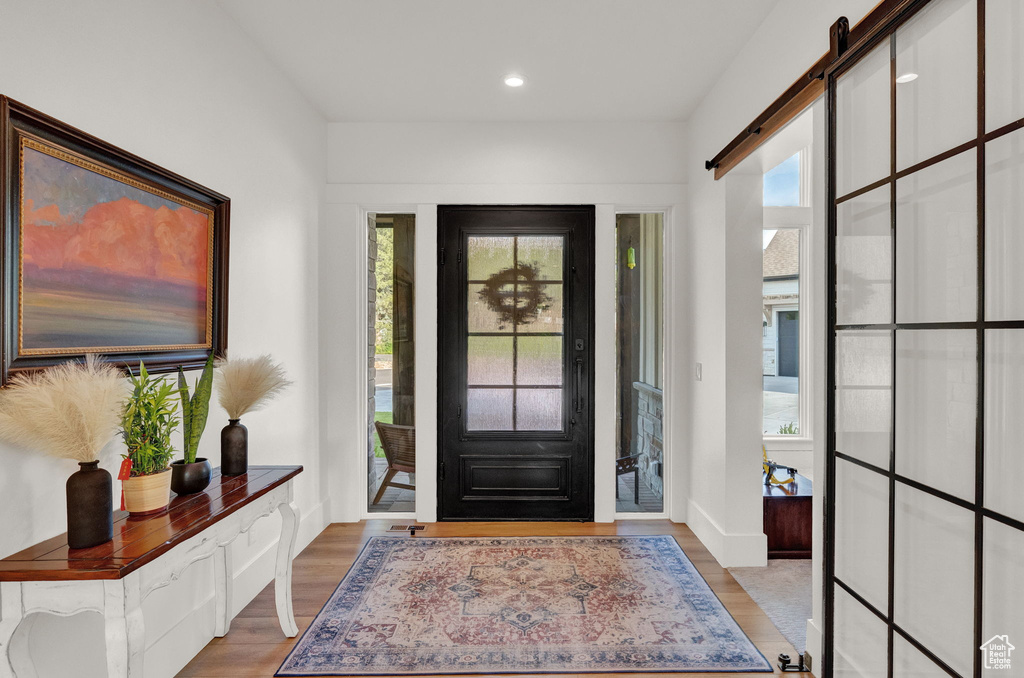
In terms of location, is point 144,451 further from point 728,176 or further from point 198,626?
point 728,176

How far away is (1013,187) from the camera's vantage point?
3.95ft

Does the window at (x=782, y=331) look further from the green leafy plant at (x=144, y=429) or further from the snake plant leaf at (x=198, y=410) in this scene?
the green leafy plant at (x=144, y=429)

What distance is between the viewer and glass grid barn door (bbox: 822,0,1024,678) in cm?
123

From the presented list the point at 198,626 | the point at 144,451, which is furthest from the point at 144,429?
the point at 198,626

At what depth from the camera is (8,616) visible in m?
1.31

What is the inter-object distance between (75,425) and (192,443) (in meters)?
0.61

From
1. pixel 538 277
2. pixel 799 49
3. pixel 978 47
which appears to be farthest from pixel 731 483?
pixel 978 47

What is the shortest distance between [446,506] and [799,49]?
317 centimetres

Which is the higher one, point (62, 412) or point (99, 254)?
point (99, 254)

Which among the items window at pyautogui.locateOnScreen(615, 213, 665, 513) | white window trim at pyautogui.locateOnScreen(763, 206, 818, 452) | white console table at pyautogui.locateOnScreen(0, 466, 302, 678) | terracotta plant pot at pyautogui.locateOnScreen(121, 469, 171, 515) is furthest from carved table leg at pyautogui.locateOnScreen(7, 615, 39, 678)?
white window trim at pyautogui.locateOnScreen(763, 206, 818, 452)

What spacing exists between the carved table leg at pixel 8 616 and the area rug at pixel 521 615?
0.96m

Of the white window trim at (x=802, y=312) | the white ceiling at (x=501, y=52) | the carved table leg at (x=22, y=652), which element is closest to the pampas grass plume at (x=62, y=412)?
the carved table leg at (x=22, y=652)

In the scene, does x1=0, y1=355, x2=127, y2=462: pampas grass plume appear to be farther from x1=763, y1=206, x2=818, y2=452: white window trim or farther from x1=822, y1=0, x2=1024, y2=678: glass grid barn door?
x1=763, y1=206, x2=818, y2=452: white window trim

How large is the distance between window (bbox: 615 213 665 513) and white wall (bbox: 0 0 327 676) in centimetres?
201
